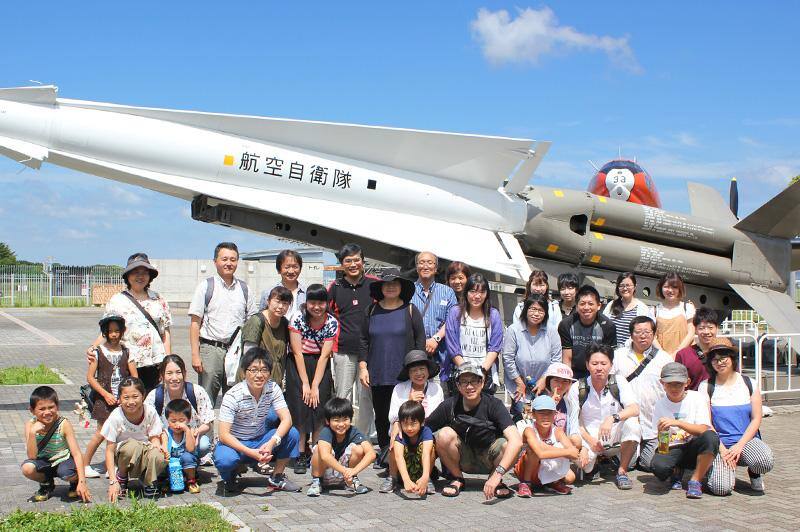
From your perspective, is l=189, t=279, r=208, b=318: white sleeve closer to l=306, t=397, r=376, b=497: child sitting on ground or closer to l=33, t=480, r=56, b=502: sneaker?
l=306, t=397, r=376, b=497: child sitting on ground

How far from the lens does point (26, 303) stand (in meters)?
33.8

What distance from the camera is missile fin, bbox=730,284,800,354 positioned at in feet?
40.4

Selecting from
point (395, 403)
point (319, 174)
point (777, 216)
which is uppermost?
point (319, 174)

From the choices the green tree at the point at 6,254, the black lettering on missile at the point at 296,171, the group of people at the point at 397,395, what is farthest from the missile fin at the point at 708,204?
the green tree at the point at 6,254

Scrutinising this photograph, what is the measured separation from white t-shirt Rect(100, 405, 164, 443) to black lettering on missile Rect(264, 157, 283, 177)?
4.52 m

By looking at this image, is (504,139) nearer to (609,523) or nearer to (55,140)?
(55,140)

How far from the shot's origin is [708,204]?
12961 millimetres

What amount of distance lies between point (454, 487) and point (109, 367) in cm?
279

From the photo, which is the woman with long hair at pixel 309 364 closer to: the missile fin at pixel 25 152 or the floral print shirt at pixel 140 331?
the floral print shirt at pixel 140 331

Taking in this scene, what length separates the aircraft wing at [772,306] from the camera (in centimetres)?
1230

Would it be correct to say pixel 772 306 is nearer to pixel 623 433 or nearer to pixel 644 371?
pixel 644 371

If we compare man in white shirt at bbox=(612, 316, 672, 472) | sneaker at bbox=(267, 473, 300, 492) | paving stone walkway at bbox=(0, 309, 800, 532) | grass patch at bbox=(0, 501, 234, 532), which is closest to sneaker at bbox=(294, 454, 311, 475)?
paving stone walkway at bbox=(0, 309, 800, 532)

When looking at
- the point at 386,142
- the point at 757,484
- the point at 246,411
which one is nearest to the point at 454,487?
the point at 246,411

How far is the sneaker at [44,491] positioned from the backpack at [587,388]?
391cm
